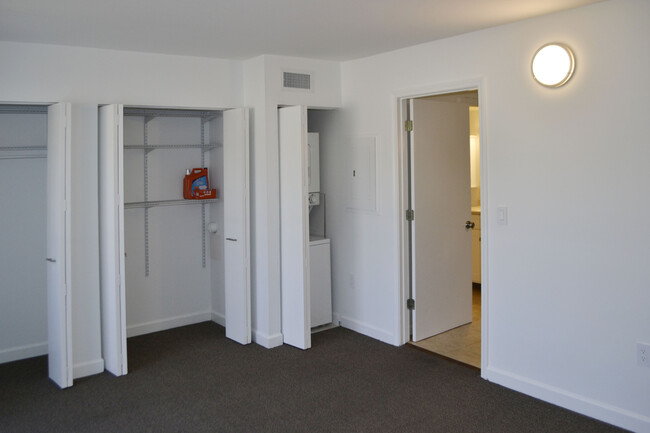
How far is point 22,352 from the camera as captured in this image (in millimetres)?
4551

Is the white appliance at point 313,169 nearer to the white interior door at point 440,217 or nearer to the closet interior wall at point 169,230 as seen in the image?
the closet interior wall at point 169,230

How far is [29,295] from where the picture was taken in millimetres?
4574

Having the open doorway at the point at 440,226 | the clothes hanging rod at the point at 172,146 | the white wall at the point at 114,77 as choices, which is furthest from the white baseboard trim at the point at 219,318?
the white wall at the point at 114,77

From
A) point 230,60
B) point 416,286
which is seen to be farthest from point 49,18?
point 416,286

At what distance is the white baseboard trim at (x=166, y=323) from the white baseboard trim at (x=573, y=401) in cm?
275

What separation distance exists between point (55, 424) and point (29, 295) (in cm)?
147

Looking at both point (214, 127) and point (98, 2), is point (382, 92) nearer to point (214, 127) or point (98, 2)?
point (214, 127)

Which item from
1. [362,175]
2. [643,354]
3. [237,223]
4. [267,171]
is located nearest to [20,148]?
[237,223]

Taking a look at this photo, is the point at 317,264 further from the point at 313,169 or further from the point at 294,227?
the point at 313,169

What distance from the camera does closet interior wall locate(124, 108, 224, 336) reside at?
5.08m

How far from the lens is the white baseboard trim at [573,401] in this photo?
3.24 meters

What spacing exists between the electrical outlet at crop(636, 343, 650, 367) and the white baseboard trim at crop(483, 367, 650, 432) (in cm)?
30

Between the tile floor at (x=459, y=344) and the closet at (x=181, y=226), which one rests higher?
the closet at (x=181, y=226)

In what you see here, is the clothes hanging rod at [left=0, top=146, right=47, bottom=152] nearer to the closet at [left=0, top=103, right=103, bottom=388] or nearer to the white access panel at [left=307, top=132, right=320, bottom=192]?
the closet at [left=0, top=103, right=103, bottom=388]
